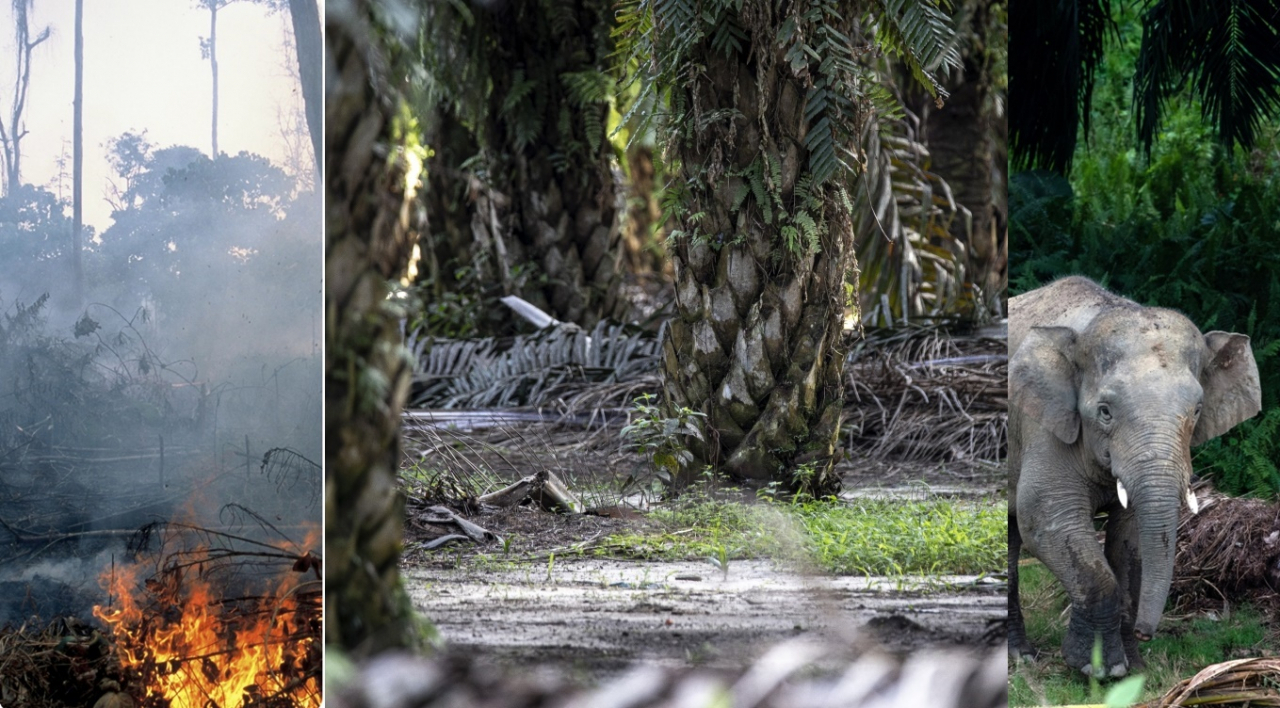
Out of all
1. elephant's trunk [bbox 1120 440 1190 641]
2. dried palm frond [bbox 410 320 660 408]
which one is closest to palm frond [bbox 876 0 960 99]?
dried palm frond [bbox 410 320 660 408]

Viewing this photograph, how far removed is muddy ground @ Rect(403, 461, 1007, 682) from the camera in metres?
2.45

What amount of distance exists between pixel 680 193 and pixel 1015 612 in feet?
5.07

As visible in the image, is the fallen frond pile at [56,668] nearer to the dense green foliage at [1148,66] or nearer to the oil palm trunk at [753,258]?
the oil palm trunk at [753,258]

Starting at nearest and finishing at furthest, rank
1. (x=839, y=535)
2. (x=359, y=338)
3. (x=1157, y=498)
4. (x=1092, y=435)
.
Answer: (x=359, y=338)
(x=839, y=535)
(x=1157, y=498)
(x=1092, y=435)

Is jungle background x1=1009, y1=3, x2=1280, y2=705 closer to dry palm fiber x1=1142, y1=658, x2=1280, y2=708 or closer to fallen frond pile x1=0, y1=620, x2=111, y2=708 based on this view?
dry palm fiber x1=1142, y1=658, x2=1280, y2=708

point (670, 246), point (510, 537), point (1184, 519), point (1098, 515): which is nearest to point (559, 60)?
point (670, 246)

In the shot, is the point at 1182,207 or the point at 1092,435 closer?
the point at 1092,435

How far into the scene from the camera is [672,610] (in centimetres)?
253

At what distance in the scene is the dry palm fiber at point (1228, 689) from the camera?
10.2ft

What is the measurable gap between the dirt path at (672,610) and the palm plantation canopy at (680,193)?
22cm

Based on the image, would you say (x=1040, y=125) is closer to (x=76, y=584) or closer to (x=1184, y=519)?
(x=1184, y=519)

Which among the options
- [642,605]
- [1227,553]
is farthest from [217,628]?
[1227,553]

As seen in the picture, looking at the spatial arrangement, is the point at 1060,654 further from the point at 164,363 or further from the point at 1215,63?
the point at 164,363

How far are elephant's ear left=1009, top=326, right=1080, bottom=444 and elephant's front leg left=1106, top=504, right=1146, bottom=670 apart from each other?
0.93 ft
